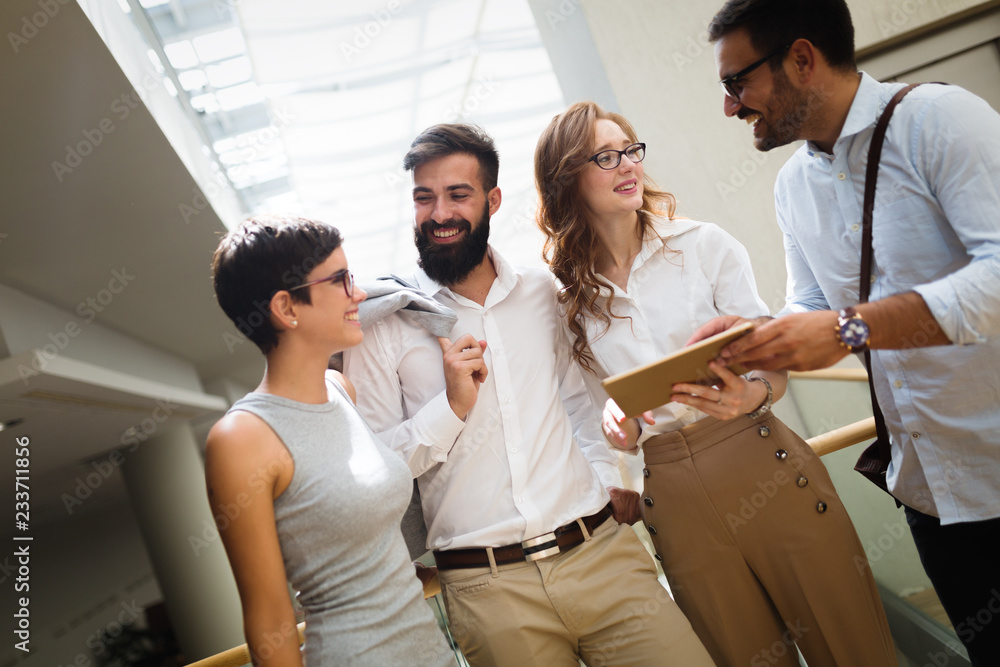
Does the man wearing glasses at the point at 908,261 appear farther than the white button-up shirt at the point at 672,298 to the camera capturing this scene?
No

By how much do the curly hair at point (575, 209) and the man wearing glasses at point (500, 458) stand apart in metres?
0.10

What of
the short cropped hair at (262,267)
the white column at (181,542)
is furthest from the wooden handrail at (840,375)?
the white column at (181,542)

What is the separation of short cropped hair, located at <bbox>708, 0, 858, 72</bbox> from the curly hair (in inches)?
20.4

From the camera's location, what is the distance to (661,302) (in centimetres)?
225

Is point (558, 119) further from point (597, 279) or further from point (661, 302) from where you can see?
point (661, 302)

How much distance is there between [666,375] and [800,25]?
1052 millimetres

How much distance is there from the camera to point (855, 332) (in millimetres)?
1633

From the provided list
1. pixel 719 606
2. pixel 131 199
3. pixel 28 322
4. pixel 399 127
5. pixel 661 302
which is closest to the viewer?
pixel 719 606

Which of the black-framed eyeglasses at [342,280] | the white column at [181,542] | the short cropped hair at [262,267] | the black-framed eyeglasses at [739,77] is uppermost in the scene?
the black-framed eyeglasses at [739,77]

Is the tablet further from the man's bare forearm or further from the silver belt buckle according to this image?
the silver belt buckle

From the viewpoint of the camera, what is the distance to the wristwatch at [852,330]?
1626mm

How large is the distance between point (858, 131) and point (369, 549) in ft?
5.53

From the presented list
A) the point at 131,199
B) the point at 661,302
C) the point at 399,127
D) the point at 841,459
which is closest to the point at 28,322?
the point at 131,199

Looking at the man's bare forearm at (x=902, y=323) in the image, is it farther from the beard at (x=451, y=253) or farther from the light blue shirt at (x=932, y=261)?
the beard at (x=451, y=253)
